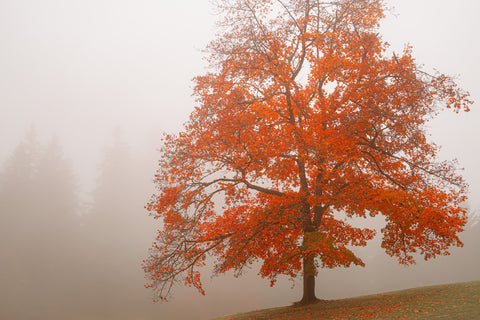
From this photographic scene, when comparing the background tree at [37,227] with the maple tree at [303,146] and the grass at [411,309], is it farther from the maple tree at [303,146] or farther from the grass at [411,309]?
the grass at [411,309]

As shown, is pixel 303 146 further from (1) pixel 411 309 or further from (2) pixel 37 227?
(2) pixel 37 227

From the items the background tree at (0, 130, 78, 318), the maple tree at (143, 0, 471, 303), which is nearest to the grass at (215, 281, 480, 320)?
the maple tree at (143, 0, 471, 303)

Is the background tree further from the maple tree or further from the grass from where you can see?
the grass

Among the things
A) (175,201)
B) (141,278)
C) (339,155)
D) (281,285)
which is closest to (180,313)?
(141,278)

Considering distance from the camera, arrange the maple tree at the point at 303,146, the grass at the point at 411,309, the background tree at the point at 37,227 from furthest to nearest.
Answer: the background tree at the point at 37,227 → the maple tree at the point at 303,146 → the grass at the point at 411,309

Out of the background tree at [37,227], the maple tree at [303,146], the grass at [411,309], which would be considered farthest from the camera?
the background tree at [37,227]

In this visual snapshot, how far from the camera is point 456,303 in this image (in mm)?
10844

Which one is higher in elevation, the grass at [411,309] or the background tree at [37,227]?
the background tree at [37,227]

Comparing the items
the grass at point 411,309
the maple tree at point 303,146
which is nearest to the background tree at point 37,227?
the maple tree at point 303,146

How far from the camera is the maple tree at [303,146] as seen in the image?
504 inches

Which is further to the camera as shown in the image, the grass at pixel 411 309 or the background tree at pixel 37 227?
the background tree at pixel 37 227

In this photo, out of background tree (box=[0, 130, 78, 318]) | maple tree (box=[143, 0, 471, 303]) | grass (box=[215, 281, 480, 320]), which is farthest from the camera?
background tree (box=[0, 130, 78, 318])

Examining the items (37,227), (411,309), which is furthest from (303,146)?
(37,227)

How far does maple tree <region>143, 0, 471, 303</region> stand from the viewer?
1279cm
